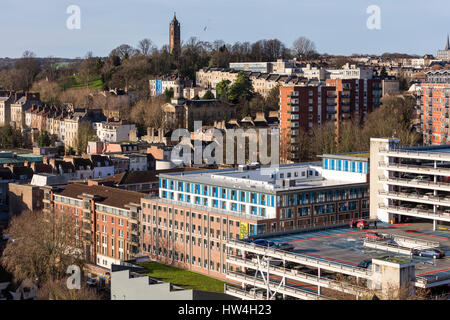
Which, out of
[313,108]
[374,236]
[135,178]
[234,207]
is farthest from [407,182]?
[313,108]

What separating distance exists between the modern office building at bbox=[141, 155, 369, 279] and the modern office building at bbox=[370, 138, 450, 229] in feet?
11.5

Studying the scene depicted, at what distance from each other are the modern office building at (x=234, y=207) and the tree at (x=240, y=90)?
43.3 metres

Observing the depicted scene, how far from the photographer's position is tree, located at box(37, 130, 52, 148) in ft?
230

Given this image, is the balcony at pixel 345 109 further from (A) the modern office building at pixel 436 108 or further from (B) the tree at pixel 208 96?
(B) the tree at pixel 208 96

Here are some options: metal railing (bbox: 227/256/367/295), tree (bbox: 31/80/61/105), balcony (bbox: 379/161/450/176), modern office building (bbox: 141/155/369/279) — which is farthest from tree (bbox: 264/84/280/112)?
metal railing (bbox: 227/256/367/295)

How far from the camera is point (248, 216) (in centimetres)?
3192

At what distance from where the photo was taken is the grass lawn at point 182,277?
30217mm

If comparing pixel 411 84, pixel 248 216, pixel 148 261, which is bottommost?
pixel 148 261

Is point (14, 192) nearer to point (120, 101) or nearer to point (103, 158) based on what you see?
point (103, 158)

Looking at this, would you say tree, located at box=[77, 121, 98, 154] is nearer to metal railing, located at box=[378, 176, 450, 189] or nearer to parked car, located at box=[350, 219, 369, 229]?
metal railing, located at box=[378, 176, 450, 189]

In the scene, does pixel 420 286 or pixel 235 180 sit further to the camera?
pixel 235 180
